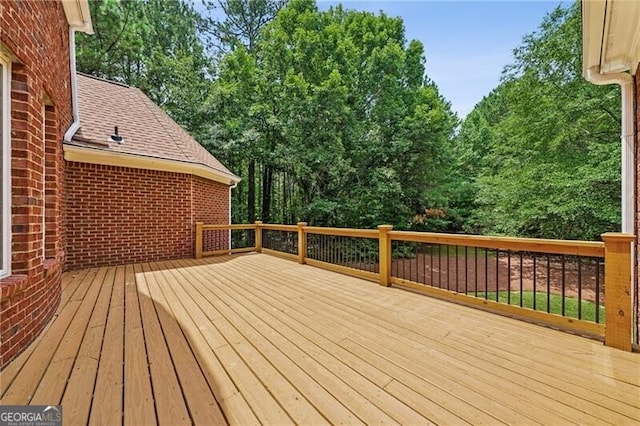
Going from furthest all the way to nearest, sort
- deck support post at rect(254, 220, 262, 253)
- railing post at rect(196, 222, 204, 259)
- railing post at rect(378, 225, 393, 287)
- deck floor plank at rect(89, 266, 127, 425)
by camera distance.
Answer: deck support post at rect(254, 220, 262, 253), railing post at rect(196, 222, 204, 259), railing post at rect(378, 225, 393, 287), deck floor plank at rect(89, 266, 127, 425)

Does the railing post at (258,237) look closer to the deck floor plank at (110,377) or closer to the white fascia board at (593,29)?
the deck floor plank at (110,377)

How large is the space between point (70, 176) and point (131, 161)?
102 centimetres

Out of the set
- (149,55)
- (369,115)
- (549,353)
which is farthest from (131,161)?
(149,55)

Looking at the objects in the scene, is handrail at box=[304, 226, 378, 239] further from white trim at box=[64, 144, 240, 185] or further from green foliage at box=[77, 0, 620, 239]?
green foliage at box=[77, 0, 620, 239]

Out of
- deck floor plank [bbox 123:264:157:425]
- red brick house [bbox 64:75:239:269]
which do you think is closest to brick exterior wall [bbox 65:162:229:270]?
red brick house [bbox 64:75:239:269]

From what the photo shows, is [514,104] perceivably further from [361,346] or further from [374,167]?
[361,346]

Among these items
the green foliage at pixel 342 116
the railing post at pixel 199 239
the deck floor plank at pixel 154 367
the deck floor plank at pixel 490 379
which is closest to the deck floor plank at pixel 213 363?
the deck floor plank at pixel 154 367

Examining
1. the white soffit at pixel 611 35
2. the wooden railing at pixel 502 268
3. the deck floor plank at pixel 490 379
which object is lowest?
the deck floor plank at pixel 490 379

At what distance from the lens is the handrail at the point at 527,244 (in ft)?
8.53

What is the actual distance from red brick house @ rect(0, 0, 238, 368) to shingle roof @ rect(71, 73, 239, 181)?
0.03 metres

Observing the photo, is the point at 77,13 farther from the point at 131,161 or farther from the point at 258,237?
the point at 258,237

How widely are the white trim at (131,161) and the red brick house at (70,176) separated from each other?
0.06 feet

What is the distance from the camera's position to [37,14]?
2.83 metres

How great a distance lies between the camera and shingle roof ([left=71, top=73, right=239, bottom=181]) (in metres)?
5.91
